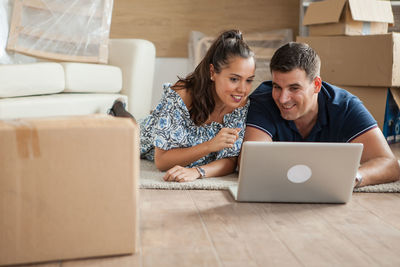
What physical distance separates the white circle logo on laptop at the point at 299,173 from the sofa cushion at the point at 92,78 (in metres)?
1.58

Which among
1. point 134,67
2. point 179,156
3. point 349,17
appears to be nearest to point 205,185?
point 179,156

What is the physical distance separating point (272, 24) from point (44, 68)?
2167 mm

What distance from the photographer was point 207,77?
1.93 m

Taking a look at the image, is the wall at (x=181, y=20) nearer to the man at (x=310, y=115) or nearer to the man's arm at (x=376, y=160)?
the man at (x=310, y=115)

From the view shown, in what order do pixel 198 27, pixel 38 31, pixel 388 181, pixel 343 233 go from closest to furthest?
pixel 343 233 < pixel 388 181 < pixel 38 31 < pixel 198 27

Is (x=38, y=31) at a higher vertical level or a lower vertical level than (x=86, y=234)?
higher

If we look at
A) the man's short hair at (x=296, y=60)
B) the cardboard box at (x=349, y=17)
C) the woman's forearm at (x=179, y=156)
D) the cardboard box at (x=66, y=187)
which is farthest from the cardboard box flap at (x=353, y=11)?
the cardboard box at (x=66, y=187)

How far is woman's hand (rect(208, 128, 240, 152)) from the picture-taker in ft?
5.79

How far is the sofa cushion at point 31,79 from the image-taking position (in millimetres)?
2283

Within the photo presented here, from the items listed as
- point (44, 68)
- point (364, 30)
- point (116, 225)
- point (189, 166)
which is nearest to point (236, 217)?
point (116, 225)

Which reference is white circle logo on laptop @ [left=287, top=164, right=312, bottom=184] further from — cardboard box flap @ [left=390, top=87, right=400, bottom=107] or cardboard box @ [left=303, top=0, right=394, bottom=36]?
cardboard box @ [left=303, top=0, right=394, bottom=36]

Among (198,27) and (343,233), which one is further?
(198,27)

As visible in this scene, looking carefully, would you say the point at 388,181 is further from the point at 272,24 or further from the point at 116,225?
the point at 272,24

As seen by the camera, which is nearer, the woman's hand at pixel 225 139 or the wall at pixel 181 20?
the woman's hand at pixel 225 139
